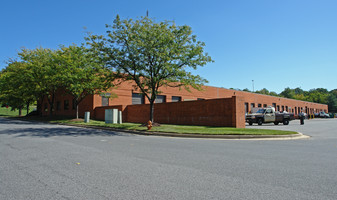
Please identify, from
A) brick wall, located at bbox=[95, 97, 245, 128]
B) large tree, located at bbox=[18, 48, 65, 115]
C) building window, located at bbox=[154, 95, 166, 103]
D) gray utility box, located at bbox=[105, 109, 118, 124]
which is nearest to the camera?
brick wall, located at bbox=[95, 97, 245, 128]

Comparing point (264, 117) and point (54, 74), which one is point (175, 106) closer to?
point (264, 117)

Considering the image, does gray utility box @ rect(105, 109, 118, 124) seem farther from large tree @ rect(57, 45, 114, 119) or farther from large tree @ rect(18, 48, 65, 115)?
large tree @ rect(18, 48, 65, 115)

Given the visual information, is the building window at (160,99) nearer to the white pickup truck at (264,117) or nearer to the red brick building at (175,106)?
the red brick building at (175,106)

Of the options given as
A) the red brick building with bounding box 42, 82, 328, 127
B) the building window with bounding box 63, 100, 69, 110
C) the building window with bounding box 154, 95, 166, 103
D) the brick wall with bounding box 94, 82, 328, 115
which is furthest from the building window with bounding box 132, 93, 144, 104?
the building window with bounding box 63, 100, 69, 110

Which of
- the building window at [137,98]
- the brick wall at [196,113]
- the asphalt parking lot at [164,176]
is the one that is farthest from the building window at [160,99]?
the asphalt parking lot at [164,176]

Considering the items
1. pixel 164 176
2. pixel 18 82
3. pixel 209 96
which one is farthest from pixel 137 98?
pixel 164 176

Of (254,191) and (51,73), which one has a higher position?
(51,73)

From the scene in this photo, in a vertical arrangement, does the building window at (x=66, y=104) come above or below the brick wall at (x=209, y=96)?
below

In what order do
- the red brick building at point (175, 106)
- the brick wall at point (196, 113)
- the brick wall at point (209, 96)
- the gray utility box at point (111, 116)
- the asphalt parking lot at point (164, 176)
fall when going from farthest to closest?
the brick wall at point (209, 96)
the gray utility box at point (111, 116)
the red brick building at point (175, 106)
the brick wall at point (196, 113)
the asphalt parking lot at point (164, 176)

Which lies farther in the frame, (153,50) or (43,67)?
(43,67)

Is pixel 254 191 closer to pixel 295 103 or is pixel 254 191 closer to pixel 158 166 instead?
pixel 158 166

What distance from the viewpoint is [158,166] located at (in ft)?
19.0

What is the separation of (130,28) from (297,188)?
51.8 feet

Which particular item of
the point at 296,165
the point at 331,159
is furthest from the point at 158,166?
the point at 331,159
